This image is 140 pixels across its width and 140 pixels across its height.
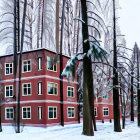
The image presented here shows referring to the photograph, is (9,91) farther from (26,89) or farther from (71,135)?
(71,135)

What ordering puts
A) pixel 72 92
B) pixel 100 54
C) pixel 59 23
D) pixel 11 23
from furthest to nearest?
pixel 72 92
pixel 59 23
pixel 11 23
pixel 100 54

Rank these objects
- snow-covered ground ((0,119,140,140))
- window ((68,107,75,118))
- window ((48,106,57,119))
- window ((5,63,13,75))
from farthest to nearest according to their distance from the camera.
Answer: window ((68,107,75,118)) < window ((5,63,13,75)) < window ((48,106,57,119)) < snow-covered ground ((0,119,140,140))

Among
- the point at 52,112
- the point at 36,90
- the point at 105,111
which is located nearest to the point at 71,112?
the point at 52,112

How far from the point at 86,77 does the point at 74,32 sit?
53.6 feet

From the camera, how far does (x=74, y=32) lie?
30.4 meters

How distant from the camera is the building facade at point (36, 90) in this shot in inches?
1024

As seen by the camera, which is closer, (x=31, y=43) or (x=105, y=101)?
(x=31, y=43)

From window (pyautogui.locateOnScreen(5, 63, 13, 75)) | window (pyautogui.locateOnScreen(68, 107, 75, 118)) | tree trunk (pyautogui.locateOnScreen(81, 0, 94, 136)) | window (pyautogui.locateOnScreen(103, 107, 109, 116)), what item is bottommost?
window (pyautogui.locateOnScreen(103, 107, 109, 116))

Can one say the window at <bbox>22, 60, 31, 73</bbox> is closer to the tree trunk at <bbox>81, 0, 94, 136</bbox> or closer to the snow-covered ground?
the snow-covered ground

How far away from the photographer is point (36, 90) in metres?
26.4

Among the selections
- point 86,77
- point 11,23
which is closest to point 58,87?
point 11,23

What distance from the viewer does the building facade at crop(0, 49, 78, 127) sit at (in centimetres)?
2600

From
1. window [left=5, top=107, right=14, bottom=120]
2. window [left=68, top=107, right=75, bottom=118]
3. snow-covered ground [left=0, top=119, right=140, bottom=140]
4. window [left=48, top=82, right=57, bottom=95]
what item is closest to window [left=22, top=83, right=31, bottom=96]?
window [left=48, top=82, right=57, bottom=95]

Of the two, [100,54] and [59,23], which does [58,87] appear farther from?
[100,54]
